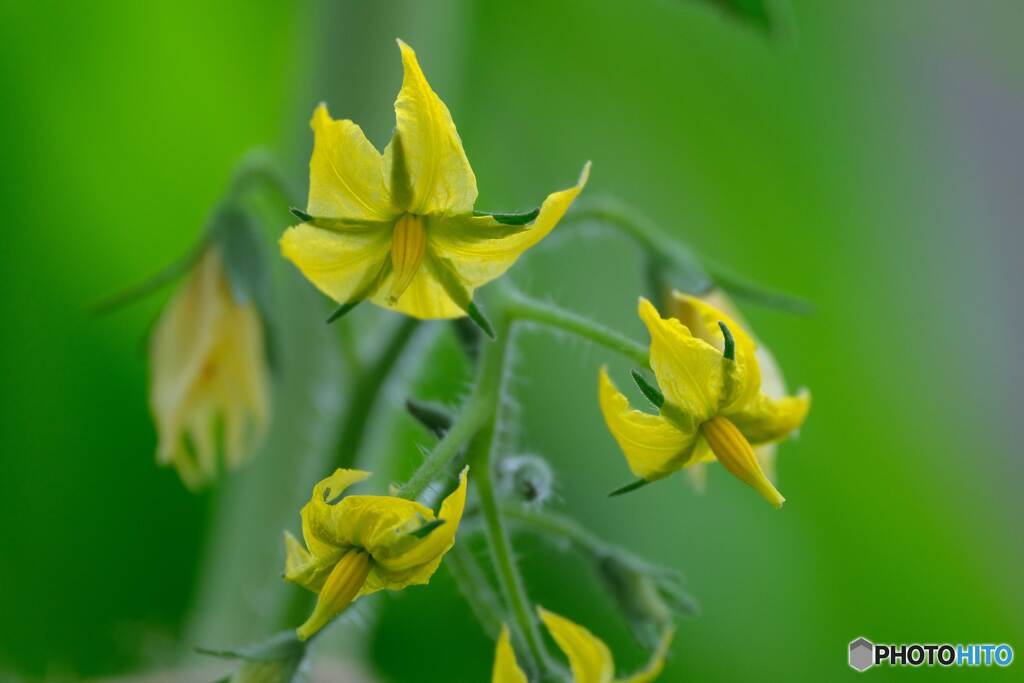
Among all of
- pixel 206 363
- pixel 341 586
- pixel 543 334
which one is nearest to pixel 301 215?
pixel 341 586

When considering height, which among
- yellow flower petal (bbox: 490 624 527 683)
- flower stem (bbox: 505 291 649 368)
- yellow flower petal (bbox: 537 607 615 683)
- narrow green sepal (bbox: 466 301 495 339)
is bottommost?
yellow flower petal (bbox: 537 607 615 683)

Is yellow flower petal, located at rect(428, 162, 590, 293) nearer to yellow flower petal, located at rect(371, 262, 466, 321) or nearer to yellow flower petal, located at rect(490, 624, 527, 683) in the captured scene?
yellow flower petal, located at rect(371, 262, 466, 321)

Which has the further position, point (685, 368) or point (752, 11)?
point (752, 11)

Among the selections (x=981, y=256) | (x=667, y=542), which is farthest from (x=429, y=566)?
(x=981, y=256)

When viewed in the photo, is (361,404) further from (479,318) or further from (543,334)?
(543,334)

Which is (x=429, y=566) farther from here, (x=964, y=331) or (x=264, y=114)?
(x=964, y=331)

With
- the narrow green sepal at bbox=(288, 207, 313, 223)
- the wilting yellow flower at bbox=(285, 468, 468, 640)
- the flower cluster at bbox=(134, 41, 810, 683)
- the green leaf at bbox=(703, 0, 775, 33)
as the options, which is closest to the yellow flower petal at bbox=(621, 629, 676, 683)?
the flower cluster at bbox=(134, 41, 810, 683)
